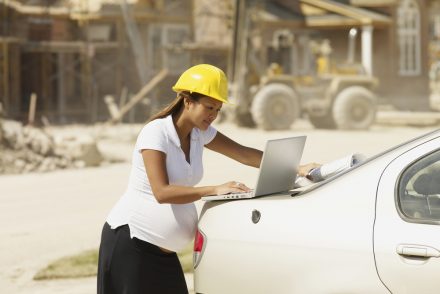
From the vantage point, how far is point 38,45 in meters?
27.8

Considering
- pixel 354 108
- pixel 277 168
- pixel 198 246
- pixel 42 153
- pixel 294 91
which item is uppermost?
pixel 277 168

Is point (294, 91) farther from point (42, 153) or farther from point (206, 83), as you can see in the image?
point (206, 83)

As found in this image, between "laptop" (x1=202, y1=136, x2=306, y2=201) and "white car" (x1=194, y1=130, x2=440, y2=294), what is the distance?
0.07m

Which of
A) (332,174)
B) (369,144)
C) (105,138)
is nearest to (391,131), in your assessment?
(369,144)

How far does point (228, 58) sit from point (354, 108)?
24.2ft

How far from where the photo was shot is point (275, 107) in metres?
23.8

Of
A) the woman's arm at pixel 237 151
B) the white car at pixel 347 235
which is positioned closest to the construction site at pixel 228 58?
the woman's arm at pixel 237 151

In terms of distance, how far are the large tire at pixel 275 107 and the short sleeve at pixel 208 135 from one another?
62.6 feet

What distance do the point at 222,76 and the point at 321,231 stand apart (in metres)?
0.79

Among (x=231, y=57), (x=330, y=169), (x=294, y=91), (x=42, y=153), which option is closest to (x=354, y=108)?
(x=294, y=91)

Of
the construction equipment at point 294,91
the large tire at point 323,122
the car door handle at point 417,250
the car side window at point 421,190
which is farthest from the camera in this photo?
the large tire at point 323,122

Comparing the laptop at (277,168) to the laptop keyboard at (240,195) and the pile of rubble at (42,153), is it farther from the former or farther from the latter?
the pile of rubble at (42,153)

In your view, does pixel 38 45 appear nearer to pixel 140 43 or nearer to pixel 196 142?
pixel 140 43

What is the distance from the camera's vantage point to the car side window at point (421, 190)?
12.3 feet
